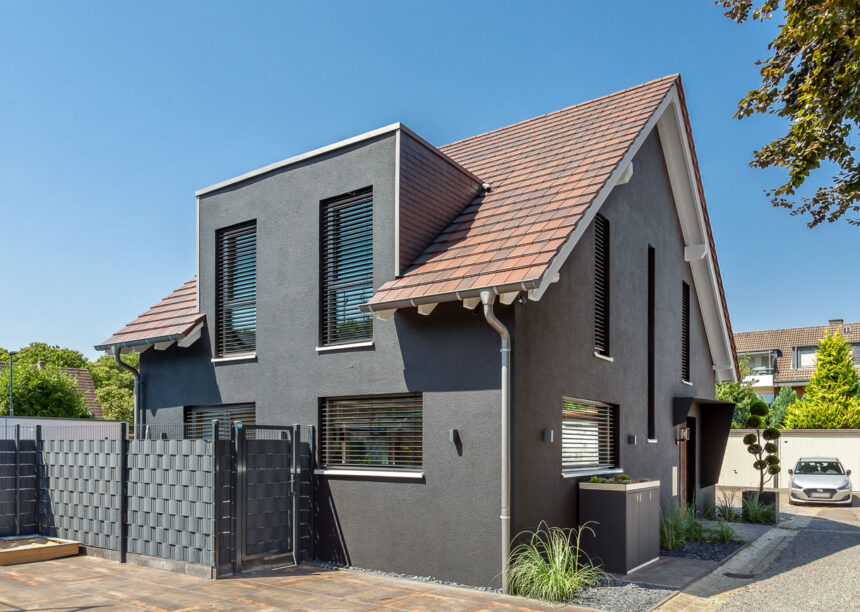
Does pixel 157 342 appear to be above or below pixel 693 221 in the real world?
below

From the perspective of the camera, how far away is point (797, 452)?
82.7ft

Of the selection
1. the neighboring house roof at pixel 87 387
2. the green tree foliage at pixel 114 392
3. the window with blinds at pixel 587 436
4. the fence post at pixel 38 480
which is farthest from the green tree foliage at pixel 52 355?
the window with blinds at pixel 587 436

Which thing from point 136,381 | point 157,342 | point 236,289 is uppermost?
point 236,289

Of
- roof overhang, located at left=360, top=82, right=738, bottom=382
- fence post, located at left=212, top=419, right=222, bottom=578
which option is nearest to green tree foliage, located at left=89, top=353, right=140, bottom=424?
roof overhang, located at left=360, top=82, right=738, bottom=382

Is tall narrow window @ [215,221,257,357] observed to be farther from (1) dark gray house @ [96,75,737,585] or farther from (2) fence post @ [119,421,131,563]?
(2) fence post @ [119,421,131,563]

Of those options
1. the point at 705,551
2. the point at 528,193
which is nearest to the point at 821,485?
the point at 705,551

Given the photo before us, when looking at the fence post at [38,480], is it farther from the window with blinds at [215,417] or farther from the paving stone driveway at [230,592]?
the window with blinds at [215,417]

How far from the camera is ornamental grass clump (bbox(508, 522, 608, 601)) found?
7.67 meters

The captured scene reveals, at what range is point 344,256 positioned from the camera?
33.4ft

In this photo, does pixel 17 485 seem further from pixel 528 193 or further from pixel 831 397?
pixel 831 397

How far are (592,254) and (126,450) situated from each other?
7.34m

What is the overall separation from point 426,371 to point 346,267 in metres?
2.18

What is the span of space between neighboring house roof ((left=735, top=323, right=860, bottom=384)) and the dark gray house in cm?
3646

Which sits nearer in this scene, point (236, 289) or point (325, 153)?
point (325, 153)
